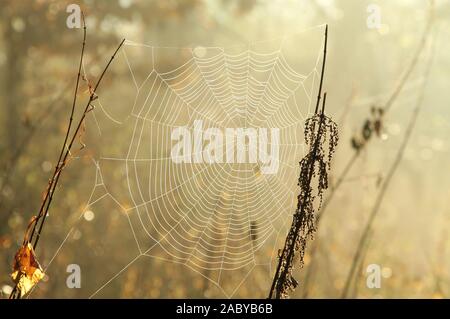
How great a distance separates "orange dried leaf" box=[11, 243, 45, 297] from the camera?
1.83 meters

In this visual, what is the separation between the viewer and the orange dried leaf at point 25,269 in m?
1.83

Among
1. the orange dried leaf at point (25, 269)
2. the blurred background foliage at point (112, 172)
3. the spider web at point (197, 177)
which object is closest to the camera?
the orange dried leaf at point (25, 269)

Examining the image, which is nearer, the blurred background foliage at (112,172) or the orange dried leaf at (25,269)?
the orange dried leaf at (25,269)

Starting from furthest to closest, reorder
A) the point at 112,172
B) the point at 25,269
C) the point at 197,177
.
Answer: the point at 112,172 → the point at 197,177 → the point at 25,269

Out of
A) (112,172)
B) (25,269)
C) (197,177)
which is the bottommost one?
(112,172)

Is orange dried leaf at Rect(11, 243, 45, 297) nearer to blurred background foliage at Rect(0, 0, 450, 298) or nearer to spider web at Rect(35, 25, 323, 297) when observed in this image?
blurred background foliage at Rect(0, 0, 450, 298)

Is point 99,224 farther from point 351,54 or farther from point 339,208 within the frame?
point 351,54

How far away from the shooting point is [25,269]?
1.85 metres

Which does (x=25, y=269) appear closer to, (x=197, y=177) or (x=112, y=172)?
(x=197, y=177)

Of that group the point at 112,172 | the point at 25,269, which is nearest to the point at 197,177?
the point at 112,172

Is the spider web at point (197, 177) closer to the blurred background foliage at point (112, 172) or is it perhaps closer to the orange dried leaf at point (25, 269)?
the blurred background foliage at point (112, 172)

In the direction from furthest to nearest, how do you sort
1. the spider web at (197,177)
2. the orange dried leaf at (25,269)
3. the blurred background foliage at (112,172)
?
1. the blurred background foliage at (112,172)
2. the spider web at (197,177)
3. the orange dried leaf at (25,269)

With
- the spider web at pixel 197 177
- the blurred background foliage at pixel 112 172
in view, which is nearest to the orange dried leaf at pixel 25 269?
the blurred background foliage at pixel 112 172
